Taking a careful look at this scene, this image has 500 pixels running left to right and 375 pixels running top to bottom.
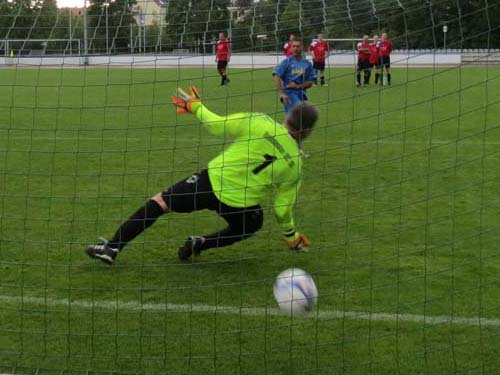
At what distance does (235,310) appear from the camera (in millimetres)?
4590

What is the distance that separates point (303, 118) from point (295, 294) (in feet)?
4.32

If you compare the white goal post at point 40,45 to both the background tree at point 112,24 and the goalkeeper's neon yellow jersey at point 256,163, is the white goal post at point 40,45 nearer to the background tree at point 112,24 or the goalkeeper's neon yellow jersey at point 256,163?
the background tree at point 112,24

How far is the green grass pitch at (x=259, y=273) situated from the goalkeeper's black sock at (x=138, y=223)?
228 millimetres

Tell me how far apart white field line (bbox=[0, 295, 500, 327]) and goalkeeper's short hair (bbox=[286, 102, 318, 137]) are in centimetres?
129

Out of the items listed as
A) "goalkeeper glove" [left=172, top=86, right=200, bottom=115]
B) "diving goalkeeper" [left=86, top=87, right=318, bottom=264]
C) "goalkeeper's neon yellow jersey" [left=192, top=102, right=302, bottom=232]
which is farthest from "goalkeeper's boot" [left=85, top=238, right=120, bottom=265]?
"goalkeeper glove" [left=172, top=86, right=200, bottom=115]

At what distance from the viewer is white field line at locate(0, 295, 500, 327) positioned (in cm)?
441

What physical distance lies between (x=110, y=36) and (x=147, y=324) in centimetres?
233

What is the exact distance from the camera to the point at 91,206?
24.2 ft

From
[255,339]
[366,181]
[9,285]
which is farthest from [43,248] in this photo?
[366,181]

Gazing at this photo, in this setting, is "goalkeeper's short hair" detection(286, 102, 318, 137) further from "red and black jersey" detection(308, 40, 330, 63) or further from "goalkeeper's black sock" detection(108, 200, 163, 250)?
"goalkeeper's black sock" detection(108, 200, 163, 250)

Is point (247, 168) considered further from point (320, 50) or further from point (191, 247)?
point (320, 50)

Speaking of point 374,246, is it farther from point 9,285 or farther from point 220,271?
point 9,285

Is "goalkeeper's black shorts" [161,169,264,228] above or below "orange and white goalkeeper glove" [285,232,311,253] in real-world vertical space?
above

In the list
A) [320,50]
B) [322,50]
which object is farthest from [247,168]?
Answer: [320,50]
